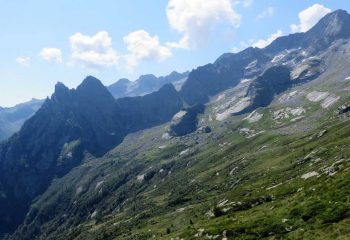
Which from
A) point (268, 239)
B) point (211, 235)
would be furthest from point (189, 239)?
point (268, 239)

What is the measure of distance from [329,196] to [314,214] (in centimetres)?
596

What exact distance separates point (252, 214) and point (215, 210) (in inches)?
869

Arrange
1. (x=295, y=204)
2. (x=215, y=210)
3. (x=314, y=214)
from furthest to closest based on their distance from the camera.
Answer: (x=215, y=210), (x=295, y=204), (x=314, y=214)

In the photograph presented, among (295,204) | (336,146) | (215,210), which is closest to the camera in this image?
(295,204)

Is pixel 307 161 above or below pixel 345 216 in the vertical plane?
below

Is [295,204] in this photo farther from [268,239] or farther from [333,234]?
[333,234]

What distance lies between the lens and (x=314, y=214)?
227 ft

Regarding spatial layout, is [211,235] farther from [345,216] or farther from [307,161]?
[307,161]

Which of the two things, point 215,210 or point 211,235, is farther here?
point 215,210

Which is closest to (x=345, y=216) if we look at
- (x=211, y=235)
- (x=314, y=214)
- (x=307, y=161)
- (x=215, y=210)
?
(x=314, y=214)

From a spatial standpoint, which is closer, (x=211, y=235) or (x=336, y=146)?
(x=211, y=235)

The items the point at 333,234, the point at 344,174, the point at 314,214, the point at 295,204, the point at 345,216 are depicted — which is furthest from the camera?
the point at 344,174

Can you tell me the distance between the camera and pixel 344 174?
82.5 metres

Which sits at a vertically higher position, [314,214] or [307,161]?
[314,214]
